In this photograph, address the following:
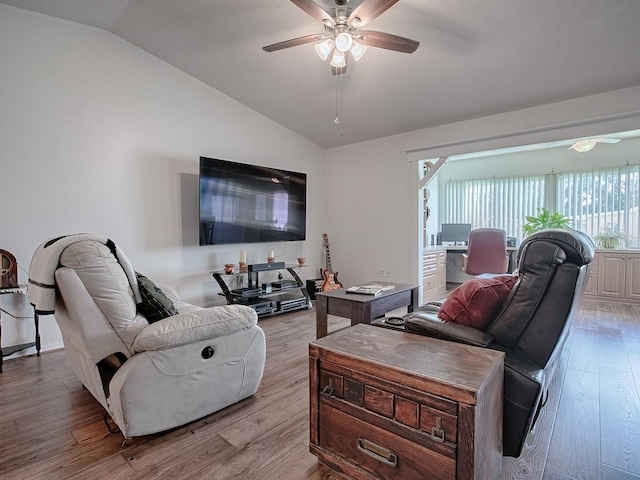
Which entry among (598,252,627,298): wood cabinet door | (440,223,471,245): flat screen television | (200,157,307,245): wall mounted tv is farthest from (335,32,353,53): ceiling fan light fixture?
(598,252,627,298): wood cabinet door

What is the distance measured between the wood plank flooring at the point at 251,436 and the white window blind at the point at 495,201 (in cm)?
381

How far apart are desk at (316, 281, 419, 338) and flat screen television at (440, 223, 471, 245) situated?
145 inches

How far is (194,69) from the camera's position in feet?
12.3

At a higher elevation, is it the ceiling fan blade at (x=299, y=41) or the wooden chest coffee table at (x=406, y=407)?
the ceiling fan blade at (x=299, y=41)

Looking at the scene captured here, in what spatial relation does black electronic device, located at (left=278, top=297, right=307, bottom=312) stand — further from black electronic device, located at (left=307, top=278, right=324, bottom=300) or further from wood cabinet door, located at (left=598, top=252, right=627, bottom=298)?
wood cabinet door, located at (left=598, top=252, right=627, bottom=298)

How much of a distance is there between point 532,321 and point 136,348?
1.79 meters

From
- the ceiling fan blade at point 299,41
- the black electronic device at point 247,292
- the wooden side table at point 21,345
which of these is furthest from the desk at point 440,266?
the wooden side table at point 21,345

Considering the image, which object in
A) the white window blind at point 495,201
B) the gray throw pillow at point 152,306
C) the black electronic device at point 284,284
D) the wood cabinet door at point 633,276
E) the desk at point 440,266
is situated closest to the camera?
the gray throw pillow at point 152,306

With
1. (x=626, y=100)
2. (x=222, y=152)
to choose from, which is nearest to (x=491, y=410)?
(x=626, y=100)

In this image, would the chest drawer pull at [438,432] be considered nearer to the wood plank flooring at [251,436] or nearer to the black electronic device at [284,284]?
the wood plank flooring at [251,436]

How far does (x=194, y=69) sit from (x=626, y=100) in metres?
4.37

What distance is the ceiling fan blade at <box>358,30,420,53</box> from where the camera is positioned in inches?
91.4

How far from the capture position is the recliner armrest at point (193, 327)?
1.63 m

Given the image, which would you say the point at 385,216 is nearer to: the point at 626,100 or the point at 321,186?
the point at 321,186
